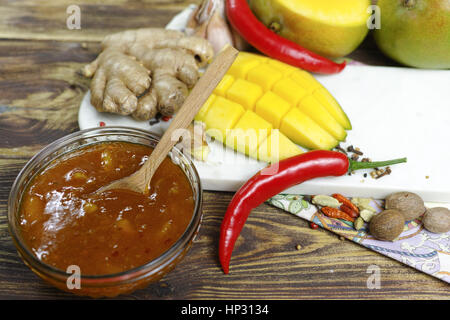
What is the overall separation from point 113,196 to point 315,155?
955 mm

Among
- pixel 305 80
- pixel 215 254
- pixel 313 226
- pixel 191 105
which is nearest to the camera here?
pixel 191 105

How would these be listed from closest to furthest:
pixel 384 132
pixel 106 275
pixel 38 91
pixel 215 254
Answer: pixel 106 275 → pixel 215 254 → pixel 384 132 → pixel 38 91

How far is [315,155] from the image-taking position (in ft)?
6.42

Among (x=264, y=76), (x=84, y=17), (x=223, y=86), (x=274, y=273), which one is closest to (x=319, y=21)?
(x=264, y=76)

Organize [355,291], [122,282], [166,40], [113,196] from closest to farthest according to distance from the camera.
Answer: [122,282], [113,196], [355,291], [166,40]

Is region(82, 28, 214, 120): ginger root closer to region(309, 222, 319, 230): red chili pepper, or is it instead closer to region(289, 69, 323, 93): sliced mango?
region(289, 69, 323, 93): sliced mango

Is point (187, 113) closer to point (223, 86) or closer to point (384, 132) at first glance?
point (223, 86)

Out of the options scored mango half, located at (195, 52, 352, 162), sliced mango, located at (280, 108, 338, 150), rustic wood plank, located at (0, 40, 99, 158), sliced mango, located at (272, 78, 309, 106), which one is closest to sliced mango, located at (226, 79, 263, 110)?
scored mango half, located at (195, 52, 352, 162)

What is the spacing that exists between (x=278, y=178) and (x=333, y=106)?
23.9 inches

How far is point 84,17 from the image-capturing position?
2.91m

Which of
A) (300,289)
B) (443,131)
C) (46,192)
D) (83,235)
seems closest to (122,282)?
(83,235)

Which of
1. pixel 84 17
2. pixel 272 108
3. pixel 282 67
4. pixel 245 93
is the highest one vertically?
pixel 84 17

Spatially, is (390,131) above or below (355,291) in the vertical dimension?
above

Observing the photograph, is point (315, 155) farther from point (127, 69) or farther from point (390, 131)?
point (127, 69)
